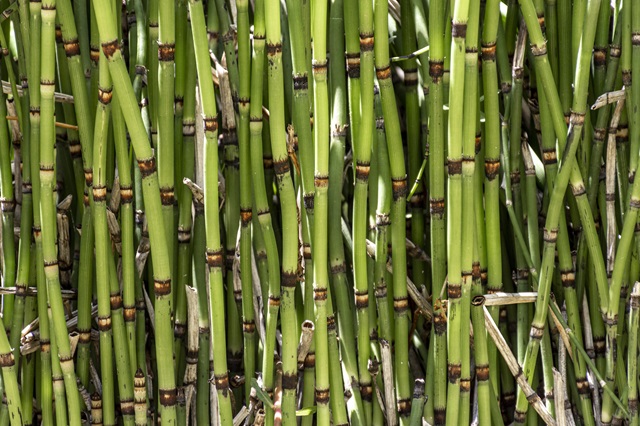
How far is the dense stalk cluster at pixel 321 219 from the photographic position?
2.76ft

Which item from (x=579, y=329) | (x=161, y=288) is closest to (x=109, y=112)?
(x=161, y=288)

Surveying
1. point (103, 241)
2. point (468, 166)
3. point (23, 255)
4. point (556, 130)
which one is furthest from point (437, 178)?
point (23, 255)

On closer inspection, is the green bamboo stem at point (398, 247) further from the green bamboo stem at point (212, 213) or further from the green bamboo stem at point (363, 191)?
the green bamboo stem at point (212, 213)

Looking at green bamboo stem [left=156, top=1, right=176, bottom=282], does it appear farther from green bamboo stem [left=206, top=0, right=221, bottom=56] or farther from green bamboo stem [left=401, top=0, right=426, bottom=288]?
green bamboo stem [left=401, top=0, right=426, bottom=288]

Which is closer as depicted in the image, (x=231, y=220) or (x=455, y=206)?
(x=455, y=206)

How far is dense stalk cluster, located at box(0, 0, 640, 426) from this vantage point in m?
0.84

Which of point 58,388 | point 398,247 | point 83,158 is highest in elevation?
point 83,158

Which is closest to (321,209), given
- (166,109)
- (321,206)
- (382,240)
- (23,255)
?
(321,206)

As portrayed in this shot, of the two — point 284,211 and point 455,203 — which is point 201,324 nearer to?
point 284,211

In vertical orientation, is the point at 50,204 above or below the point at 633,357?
above

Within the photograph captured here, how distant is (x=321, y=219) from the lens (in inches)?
32.7

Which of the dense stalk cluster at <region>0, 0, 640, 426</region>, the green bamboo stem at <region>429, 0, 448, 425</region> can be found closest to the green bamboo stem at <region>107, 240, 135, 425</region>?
the dense stalk cluster at <region>0, 0, 640, 426</region>

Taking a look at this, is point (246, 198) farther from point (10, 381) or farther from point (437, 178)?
point (10, 381)

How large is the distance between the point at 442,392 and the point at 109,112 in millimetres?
486
